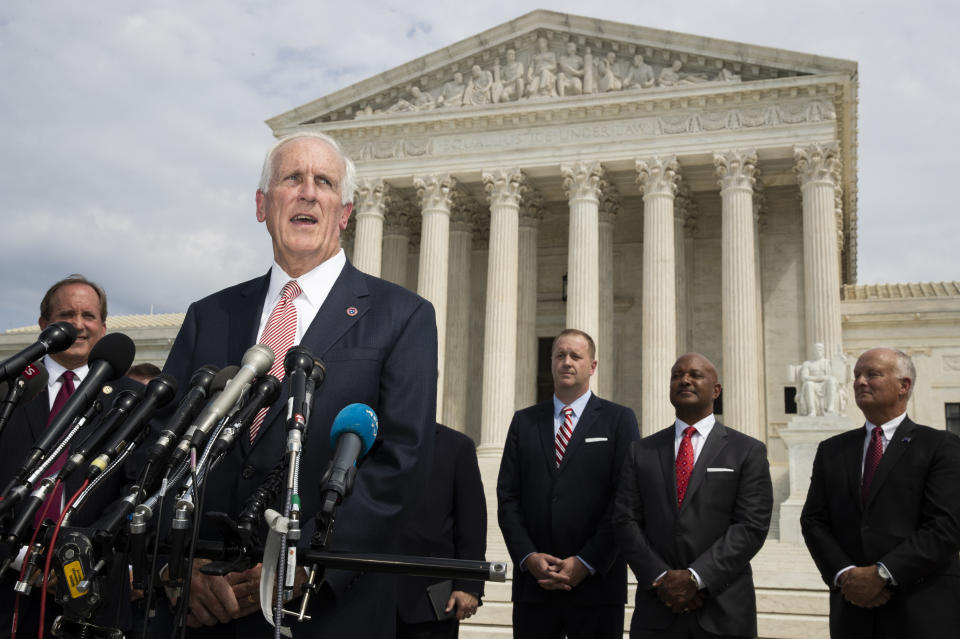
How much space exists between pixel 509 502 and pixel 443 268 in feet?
81.3

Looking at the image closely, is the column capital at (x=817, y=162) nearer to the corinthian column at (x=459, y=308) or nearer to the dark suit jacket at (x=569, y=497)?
the corinthian column at (x=459, y=308)

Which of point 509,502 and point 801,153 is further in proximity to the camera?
point 801,153

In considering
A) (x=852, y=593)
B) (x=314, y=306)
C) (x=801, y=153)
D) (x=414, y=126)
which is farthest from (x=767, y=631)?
(x=414, y=126)

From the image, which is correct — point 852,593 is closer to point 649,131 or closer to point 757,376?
point 757,376

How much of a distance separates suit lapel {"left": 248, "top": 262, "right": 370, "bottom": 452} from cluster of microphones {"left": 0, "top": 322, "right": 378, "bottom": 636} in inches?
7.3

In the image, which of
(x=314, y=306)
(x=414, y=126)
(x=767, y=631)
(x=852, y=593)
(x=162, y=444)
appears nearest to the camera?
(x=162, y=444)

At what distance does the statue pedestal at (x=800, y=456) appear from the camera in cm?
1788

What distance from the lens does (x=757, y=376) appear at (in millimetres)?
28047

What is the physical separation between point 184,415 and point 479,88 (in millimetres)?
31294

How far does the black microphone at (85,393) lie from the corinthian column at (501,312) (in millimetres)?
25600

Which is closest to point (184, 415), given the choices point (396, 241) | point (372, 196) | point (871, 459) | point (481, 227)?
point (871, 459)

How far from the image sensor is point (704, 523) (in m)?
6.27

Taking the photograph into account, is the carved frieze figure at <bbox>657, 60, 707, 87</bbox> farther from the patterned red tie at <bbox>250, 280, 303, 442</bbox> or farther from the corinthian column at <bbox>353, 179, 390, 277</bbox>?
the patterned red tie at <bbox>250, 280, 303, 442</bbox>

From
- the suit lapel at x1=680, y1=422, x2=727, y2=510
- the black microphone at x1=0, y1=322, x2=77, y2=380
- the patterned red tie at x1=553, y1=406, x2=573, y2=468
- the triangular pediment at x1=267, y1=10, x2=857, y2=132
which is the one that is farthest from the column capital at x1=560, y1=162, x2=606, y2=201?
the black microphone at x1=0, y1=322, x2=77, y2=380
